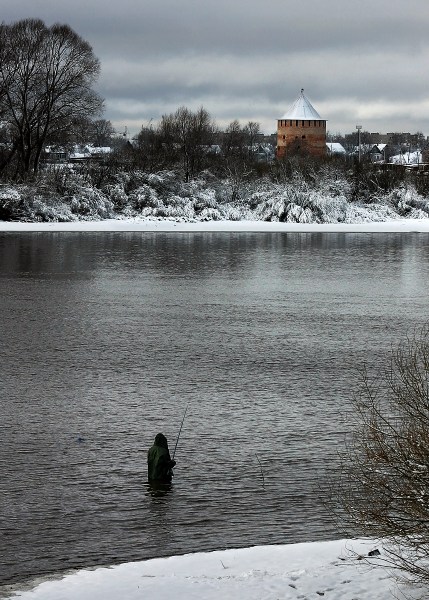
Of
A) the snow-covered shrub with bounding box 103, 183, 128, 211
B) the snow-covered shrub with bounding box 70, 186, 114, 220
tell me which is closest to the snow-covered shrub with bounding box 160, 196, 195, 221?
the snow-covered shrub with bounding box 103, 183, 128, 211

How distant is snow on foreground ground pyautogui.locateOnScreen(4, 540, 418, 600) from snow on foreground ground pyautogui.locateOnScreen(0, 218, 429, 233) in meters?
49.6

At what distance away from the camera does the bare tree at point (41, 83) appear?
6469 centimetres

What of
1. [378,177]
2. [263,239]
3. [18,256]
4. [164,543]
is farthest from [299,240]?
[164,543]

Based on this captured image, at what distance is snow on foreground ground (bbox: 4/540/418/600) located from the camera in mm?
7465

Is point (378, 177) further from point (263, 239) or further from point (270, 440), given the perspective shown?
point (270, 440)

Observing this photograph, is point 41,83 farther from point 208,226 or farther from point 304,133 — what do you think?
point 304,133

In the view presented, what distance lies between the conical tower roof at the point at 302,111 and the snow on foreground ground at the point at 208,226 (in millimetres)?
49535

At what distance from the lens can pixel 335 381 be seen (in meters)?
15.8

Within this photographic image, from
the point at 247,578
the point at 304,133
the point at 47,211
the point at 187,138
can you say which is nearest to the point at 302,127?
the point at 304,133

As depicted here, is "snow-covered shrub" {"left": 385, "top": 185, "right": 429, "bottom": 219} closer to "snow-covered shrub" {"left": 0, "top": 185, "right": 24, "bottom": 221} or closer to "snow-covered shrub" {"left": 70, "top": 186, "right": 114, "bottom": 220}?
"snow-covered shrub" {"left": 70, "top": 186, "right": 114, "bottom": 220}

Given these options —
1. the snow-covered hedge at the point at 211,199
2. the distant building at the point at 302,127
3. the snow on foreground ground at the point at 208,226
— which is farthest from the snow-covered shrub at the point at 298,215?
the distant building at the point at 302,127

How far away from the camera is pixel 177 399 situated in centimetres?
1462

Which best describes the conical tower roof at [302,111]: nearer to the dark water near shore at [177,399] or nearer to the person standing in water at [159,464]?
the dark water near shore at [177,399]

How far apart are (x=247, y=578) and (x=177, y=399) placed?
677 centimetres
